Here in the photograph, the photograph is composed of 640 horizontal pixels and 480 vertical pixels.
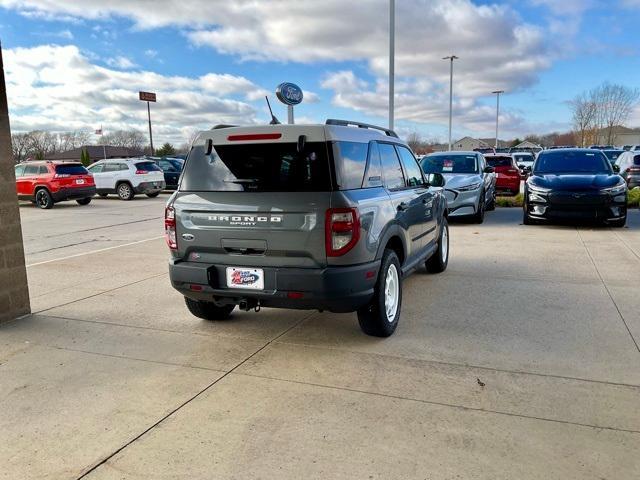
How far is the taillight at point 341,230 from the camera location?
13.2ft

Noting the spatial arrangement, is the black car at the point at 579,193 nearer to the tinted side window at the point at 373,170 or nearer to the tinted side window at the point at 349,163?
the tinted side window at the point at 373,170

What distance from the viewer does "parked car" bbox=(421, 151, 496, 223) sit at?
11992 millimetres

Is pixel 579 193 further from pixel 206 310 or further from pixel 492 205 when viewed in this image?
pixel 206 310

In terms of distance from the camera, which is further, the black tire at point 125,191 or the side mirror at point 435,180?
the black tire at point 125,191

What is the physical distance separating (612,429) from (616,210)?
28.9 ft

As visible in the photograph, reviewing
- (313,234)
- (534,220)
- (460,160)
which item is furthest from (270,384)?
(460,160)

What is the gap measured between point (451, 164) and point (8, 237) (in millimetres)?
10234

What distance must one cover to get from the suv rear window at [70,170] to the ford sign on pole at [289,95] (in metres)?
9.73

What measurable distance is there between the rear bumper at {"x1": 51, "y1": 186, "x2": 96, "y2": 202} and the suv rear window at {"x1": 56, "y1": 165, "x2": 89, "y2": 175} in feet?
1.88

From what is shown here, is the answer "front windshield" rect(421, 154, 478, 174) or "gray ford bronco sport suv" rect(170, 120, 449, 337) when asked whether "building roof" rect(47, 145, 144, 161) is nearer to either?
"front windshield" rect(421, 154, 478, 174)

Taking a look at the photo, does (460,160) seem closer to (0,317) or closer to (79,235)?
(79,235)

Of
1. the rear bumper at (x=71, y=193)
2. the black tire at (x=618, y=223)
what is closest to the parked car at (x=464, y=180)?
the black tire at (x=618, y=223)

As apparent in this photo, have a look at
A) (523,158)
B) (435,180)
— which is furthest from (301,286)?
(523,158)

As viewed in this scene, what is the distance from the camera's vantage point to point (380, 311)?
4547 millimetres
